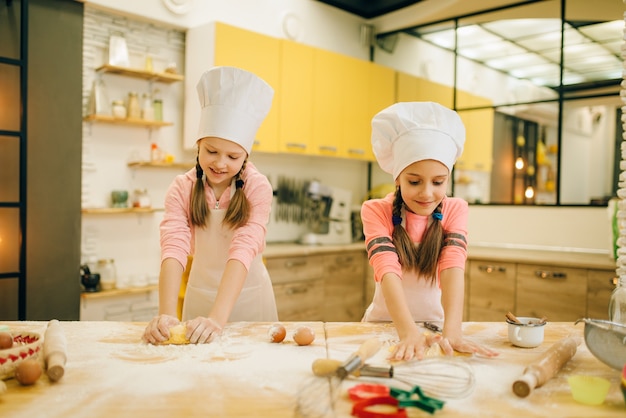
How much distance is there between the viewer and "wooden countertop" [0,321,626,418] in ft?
2.94

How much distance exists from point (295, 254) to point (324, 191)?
1.99 feet

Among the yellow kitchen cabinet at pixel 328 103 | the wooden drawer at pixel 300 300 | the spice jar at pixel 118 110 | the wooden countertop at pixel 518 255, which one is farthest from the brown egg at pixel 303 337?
the yellow kitchen cabinet at pixel 328 103

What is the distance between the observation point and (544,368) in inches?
40.9

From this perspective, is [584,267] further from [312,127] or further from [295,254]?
[312,127]

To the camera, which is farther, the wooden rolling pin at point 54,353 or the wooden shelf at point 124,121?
the wooden shelf at point 124,121

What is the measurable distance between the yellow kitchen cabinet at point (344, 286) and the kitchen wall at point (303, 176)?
0.51 metres

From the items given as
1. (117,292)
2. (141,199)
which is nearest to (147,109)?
(141,199)

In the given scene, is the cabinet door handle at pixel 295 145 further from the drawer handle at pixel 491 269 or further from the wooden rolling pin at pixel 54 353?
the wooden rolling pin at pixel 54 353

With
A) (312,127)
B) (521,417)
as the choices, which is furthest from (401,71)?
(521,417)

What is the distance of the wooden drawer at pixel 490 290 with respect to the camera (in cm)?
324

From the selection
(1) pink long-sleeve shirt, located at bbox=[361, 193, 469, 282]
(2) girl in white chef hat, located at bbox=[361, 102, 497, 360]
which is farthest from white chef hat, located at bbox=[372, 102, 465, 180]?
(1) pink long-sleeve shirt, located at bbox=[361, 193, 469, 282]

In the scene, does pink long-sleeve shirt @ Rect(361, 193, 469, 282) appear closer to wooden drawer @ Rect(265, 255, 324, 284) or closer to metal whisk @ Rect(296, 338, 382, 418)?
metal whisk @ Rect(296, 338, 382, 418)

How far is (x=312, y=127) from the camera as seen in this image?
381cm

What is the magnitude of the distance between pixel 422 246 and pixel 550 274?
1.89 m
